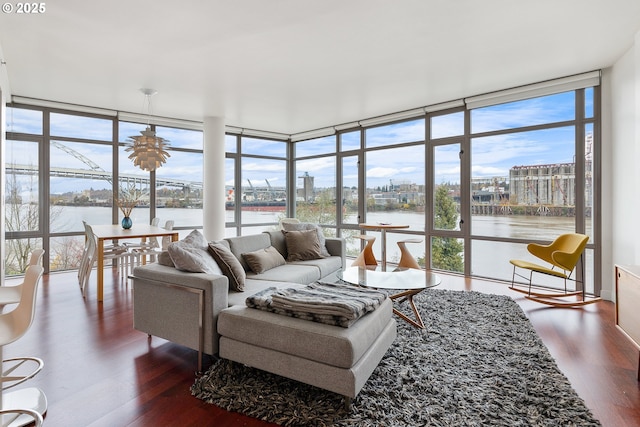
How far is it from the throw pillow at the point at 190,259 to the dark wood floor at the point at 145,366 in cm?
67

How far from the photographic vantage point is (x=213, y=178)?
19.5 ft

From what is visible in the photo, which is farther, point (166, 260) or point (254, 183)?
point (254, 183)

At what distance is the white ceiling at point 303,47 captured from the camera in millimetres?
2652

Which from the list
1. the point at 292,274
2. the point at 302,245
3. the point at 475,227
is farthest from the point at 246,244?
the point at 475,227

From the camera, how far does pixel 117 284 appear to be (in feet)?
15.0

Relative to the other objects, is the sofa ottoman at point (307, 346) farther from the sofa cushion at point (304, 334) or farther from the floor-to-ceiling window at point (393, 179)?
the floor-to-ceiling window at point (393, 179)

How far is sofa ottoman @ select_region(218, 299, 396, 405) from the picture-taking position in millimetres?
1786

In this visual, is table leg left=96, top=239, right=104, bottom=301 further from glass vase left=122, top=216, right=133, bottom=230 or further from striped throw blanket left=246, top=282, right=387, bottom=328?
striped throw blanket left=246, top=282, right=387, bottom=328

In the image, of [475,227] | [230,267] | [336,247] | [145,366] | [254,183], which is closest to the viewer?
[145,366]

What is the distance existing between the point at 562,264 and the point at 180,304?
12.8 ft

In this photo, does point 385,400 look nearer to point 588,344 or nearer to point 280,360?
point 280,360

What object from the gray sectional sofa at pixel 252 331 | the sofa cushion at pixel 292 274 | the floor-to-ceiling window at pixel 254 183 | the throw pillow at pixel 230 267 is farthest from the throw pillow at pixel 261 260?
the floor-to-ceiling window at pixel 254 183

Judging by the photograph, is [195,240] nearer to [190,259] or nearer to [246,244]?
[190,259]

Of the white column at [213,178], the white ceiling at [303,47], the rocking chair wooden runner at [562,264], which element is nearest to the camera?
the white ceiling at [303,47]
